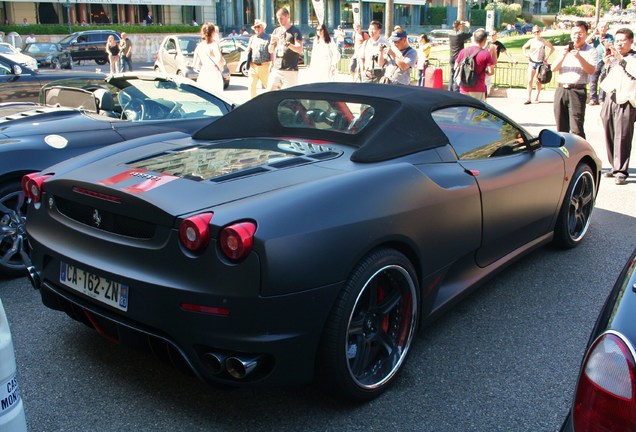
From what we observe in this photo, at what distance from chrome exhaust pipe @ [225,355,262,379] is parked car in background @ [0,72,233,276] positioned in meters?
Answer: 2.63

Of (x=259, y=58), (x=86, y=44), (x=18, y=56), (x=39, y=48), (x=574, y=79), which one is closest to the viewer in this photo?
(x=574, y=79)

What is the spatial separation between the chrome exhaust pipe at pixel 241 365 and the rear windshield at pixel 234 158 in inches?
33.8

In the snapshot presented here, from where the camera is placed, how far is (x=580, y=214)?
5.27 meters

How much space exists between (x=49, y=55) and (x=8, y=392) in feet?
100

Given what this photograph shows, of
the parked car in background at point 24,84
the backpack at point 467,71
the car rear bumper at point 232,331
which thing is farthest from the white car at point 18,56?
the car rear bumper at point 232,331

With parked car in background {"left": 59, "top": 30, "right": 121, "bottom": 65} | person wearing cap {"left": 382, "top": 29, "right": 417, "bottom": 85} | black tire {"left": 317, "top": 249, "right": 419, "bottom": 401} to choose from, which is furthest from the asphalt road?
parked car in background {"left": 59, "top": 30, "right": 121, "bottom": 65}

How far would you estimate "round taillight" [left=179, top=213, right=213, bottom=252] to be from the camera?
2.59 metres

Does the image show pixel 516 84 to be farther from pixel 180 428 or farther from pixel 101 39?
pixel 101 39

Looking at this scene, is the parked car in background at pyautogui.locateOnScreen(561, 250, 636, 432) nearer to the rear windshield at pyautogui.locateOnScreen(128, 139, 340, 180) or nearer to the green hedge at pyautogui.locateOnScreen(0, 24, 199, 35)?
the rear windshield at pyautogui.locateOnScreen(128, 139, 340, 180)

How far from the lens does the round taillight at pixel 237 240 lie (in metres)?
2.54

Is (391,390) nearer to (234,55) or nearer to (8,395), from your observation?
(8,395)

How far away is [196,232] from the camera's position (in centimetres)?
259

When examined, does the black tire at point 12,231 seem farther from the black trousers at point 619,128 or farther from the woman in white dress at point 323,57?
the woman in white dress at point 323,57

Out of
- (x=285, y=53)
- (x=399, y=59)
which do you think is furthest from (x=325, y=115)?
(x=285, y=53)
